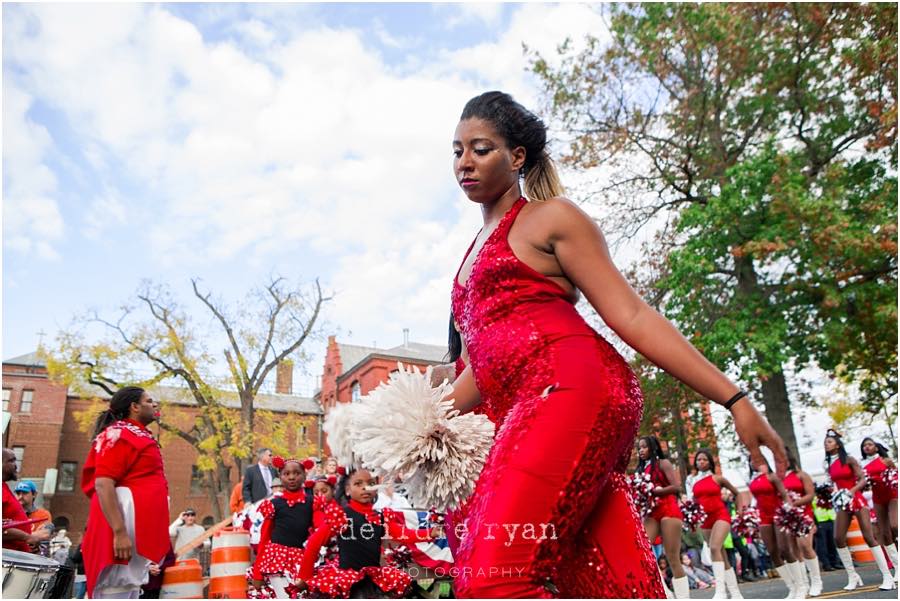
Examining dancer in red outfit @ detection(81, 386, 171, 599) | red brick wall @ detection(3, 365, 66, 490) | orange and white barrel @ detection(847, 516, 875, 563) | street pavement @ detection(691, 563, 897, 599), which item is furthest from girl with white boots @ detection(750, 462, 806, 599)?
red brick wall @ detection(3, 365, 66, 490)

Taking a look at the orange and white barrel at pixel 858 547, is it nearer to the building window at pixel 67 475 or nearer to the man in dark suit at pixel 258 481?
the man in dark suit at pixel 258 481

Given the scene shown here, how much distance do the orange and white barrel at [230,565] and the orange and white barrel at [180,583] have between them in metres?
1.35

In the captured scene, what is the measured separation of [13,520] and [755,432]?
6277 mm

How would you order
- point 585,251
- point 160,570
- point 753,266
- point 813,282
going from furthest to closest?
1. point 753,266
2. point 813,282
3. point 160,570
4. point 585,251

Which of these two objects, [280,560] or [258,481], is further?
[258,481]

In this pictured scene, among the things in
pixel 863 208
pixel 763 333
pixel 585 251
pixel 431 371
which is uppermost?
pixel 863 208

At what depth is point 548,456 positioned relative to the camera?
5.68 ft

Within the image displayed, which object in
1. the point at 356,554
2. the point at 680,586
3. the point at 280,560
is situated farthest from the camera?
the point at 680,586

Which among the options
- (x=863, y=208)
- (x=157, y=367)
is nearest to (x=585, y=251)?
(x=863, y=208)

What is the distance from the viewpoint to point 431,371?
2.34 meters

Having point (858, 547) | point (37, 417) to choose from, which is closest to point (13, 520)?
point (858, 547)

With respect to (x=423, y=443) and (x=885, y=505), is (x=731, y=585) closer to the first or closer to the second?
(x=885, y=505)

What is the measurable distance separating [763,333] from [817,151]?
16.4 feet

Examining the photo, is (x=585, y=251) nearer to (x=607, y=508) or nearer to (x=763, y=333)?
(x=607, y=508)
